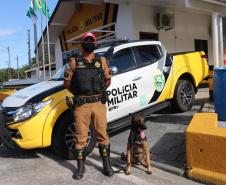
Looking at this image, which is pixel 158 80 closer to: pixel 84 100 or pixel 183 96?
pixel 183 96

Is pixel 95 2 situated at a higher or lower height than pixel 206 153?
higher

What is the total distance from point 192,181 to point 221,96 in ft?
6.62

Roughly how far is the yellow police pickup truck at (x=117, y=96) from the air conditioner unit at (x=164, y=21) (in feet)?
14.2

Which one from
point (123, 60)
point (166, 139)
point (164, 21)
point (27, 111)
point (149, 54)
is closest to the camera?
point (27, 111)

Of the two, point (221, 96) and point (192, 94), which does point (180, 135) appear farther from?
point (192, 94)

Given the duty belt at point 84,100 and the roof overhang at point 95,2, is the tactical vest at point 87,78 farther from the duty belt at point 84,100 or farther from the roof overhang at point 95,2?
the roof overhang at point 95,2

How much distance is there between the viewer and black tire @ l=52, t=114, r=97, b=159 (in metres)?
3.46

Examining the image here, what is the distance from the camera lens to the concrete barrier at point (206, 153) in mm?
2572

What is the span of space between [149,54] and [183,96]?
4.73ft

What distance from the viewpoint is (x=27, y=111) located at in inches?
130

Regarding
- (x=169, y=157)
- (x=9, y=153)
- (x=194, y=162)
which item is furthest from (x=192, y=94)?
(x=9, y=153)

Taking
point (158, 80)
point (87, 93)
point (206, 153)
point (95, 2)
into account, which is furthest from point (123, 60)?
point (95, 2)

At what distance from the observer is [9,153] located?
4129 millimetres

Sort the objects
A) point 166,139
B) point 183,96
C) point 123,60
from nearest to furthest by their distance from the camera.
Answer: point 166,139
point 123,60
point 183,96
